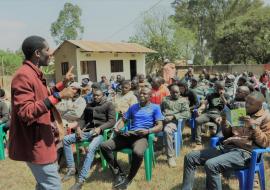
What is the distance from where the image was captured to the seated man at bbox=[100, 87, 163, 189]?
14.4 ft

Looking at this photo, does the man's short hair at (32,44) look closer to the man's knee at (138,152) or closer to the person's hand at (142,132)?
the man's knee at (138,152)

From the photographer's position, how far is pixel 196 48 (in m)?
45.3

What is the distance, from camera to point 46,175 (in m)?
2.60

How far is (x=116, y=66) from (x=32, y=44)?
21516 millimetres

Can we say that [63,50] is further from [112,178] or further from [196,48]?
[196,48]

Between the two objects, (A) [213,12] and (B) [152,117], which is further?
(A) [213,12]

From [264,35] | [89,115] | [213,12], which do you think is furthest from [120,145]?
[213,12]

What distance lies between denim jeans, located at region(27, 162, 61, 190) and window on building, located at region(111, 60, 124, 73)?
21.1 metres

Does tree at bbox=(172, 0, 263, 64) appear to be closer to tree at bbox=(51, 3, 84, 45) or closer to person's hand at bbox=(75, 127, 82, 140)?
tree at bbox=(51, 3, 84, 45)

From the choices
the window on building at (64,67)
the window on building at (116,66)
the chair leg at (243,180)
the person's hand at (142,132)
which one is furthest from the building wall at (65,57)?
the chair leg at (243,180)

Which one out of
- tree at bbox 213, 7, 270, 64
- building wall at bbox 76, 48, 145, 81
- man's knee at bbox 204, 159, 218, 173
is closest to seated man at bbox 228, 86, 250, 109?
man's knee at bbox 204, 159, 218, 173

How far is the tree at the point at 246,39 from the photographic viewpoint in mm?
28719

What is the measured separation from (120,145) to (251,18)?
92.2 feet

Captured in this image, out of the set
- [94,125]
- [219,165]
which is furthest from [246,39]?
[219,165]
